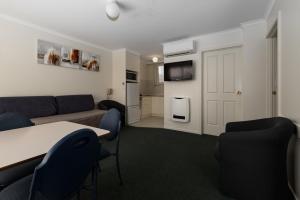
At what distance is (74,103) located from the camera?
373 centimetres

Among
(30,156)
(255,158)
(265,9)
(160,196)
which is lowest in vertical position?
(160,196)

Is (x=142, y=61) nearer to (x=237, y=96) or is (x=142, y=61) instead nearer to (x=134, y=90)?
(x=134, y=90)

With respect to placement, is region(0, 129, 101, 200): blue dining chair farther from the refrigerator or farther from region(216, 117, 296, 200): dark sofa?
the refrigerator

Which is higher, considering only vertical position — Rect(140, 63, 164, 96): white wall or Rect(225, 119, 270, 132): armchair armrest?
Rect(140, 63, 164, 96): white wall

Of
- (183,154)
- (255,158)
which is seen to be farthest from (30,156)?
(183,154)

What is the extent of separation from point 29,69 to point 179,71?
3423 mm

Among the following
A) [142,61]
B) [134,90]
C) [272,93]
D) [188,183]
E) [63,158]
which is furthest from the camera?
[142,61]

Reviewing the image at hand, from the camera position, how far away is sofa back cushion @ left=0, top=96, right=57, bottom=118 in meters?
2.69

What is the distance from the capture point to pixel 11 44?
2855 mm

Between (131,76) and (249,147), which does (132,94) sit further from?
(249,147)

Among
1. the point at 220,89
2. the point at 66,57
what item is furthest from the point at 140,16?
the point at 220,89

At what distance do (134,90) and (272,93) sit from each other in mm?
3769

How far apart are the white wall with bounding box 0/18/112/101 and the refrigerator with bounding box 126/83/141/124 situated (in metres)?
1.43

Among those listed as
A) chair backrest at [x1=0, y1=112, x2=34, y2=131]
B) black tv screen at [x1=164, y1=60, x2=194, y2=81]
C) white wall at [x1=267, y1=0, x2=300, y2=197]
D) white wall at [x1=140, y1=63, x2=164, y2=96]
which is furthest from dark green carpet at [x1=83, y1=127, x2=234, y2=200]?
white wall at [x1=140, y1=63, x2=164, y2=96]
